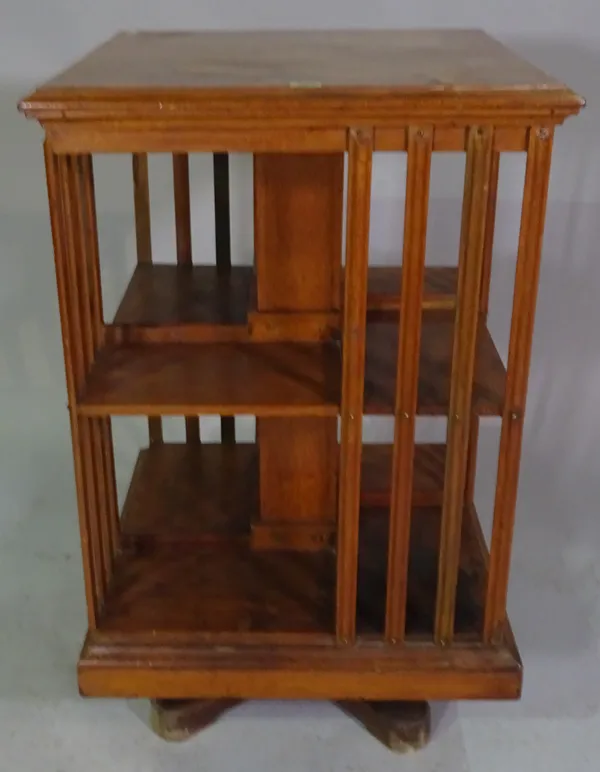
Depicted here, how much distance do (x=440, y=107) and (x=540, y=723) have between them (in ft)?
2.96

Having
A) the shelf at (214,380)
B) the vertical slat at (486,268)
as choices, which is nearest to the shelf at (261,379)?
the shelf at (214,380)

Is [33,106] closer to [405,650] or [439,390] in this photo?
[439,390]

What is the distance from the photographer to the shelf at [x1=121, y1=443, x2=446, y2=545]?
157 cm

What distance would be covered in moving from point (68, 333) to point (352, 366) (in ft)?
1.10

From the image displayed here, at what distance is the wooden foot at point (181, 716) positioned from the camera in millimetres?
1438

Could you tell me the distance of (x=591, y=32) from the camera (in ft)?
6.15

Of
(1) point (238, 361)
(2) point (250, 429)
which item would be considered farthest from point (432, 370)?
(2) point (250, 429)

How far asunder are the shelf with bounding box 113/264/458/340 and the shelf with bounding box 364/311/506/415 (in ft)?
0.13

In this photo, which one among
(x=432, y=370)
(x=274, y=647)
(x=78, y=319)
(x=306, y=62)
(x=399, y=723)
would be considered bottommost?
(x=399, y=723)

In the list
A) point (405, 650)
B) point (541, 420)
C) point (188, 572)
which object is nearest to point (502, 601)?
point (405, 650)

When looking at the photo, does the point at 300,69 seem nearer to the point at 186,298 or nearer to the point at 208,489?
the point at 186,298

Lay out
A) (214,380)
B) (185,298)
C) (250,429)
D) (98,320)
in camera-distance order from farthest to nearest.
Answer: (250,429) → (185,298) → (98,320) → (214,380)

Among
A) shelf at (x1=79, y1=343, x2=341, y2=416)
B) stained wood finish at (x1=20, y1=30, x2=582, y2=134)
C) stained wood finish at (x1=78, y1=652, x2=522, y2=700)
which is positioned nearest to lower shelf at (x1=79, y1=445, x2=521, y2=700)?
stained wood finish at (x1=78, y1=652, x2=522, y2=700)

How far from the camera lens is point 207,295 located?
5.01 ft
